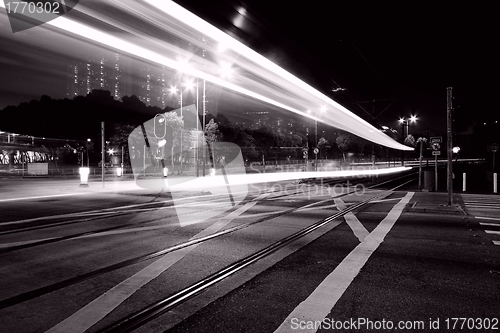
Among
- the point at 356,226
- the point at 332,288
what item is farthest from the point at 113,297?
the point at 356,226

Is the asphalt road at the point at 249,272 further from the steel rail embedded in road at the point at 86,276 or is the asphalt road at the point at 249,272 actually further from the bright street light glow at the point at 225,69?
the bright street light glow at the point at 225,69

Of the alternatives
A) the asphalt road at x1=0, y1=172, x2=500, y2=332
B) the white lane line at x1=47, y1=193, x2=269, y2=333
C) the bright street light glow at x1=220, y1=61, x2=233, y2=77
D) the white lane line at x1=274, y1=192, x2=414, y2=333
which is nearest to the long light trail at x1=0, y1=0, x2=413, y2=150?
the bright street light glow at x1=220, y1=61, x2=233, y2=77

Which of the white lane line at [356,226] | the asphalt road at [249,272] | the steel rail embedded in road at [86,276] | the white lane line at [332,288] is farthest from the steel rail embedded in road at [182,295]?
the white lane line at [356,226]

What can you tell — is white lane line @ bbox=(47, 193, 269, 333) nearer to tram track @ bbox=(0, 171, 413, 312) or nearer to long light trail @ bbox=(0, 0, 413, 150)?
tram track @ bbox=(0, 171, 413, 312)

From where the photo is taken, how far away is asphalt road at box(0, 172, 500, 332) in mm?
3557

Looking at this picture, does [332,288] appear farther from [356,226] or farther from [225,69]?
[225,69]

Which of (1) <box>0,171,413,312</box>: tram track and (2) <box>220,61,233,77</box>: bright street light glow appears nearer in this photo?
(1) <box>0,171,413,312</box>: tram track

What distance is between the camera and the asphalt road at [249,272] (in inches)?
140

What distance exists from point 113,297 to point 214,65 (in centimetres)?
1102

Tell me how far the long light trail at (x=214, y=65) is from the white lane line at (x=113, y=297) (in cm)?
653

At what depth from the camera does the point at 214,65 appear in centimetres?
1348

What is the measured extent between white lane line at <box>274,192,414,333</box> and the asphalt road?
0.07 ft

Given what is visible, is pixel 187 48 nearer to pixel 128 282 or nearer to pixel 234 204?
pixel 234 204

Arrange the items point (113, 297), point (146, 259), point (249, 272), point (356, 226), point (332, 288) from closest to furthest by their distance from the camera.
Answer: point (113, 297)
point (332, 288)
point (249, 272)
point (146, 259)
point (356, 226)
